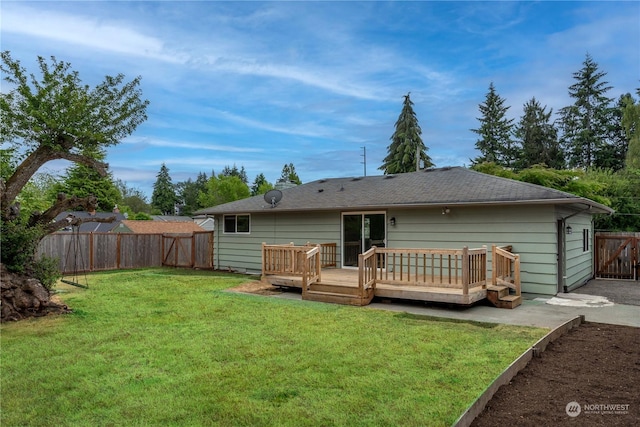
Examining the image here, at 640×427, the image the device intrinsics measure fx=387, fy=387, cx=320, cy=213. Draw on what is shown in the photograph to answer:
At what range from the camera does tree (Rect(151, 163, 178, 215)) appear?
209ft

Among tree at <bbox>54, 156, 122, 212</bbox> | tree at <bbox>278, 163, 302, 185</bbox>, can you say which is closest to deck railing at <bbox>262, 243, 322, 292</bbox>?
tree at <bbox>54, 156, 122, 212</bbox>

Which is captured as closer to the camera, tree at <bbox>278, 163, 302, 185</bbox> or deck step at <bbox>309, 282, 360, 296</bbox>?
deck step at <bbox>309, 282, 360, 296</bbox>

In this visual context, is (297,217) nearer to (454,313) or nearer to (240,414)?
(454,313)

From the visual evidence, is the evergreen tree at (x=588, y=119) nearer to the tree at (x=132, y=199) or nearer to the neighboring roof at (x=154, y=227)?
the neighboring roof at (x=154, y=227)

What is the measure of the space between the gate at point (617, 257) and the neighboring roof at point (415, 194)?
4.72 feet

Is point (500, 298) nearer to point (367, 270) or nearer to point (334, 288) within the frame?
point (367, 270)

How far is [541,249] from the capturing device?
8344 mm

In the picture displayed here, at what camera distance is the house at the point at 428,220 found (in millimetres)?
8445

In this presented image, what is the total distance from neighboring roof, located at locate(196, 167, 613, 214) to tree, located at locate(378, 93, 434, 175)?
1774cm

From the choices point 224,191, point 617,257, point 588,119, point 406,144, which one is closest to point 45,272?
point 617,257

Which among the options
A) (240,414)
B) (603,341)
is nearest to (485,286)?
(603,341)

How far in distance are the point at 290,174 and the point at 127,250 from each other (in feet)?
125

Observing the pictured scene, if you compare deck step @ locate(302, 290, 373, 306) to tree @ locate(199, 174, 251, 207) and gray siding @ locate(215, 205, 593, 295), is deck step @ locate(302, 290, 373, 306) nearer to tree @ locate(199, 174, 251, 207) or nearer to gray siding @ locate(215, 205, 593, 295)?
gray siding @ locate(215, 205, 593, 295)

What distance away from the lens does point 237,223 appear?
1386 cm
